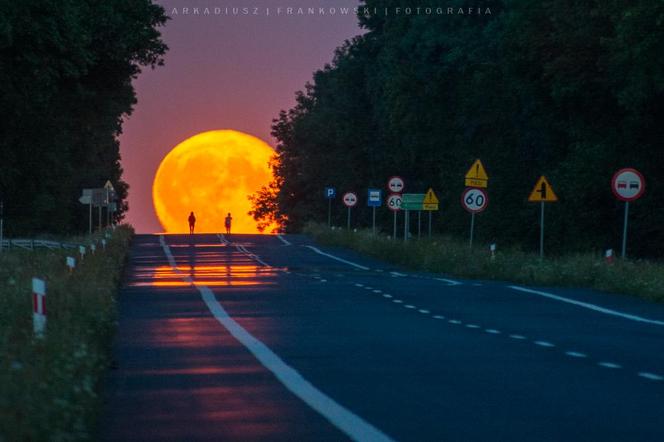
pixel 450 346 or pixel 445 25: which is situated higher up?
pixel 445 25

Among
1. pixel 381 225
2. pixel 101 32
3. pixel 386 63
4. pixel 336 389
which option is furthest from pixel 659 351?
pixel 381 225

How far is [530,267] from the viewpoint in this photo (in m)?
40.8

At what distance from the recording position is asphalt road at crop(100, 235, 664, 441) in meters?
11.9

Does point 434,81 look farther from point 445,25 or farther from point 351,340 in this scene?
point 351,340

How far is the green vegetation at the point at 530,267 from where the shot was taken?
34.2 metres

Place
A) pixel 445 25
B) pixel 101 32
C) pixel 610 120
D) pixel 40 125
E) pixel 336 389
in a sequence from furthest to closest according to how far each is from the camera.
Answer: pixel 445 25
pixel 610 120
pixel 40 125
pixel 101 32
pixel 336 389

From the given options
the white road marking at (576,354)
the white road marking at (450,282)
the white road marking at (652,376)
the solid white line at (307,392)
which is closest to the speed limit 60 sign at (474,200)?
the white road marking at (450,282)

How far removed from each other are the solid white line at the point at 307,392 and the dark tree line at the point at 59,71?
43.4ft

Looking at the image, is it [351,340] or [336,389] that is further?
[351,340]

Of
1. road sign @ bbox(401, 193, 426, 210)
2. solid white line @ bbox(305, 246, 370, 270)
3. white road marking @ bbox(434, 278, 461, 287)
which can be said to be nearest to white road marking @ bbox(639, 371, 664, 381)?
white road marking @ bbox(434, 278, 461, 287)

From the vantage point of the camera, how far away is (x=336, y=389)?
47.8 feet

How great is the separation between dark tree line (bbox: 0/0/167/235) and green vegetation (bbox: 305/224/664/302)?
33.9 feet

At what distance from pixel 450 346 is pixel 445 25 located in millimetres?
57506

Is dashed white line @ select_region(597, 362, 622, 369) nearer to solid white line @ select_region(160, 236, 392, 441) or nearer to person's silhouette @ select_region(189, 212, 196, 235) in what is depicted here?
solid white line @ select_region(160, 236, 392, 441)
